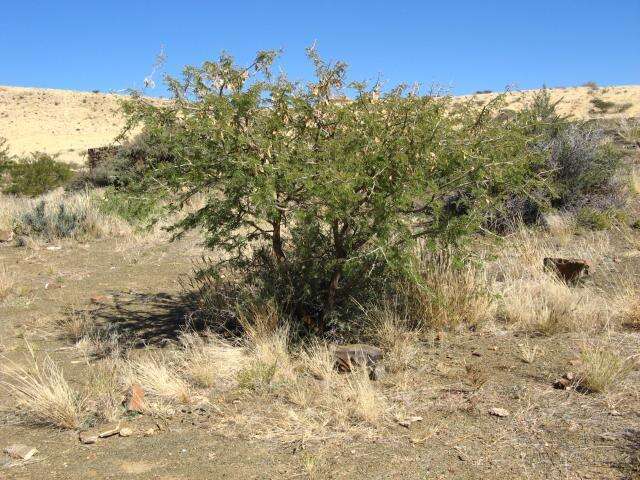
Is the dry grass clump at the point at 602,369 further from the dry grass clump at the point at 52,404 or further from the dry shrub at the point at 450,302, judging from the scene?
the dry grass clump at the point at 52,404

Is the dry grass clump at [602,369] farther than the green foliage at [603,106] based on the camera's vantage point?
No

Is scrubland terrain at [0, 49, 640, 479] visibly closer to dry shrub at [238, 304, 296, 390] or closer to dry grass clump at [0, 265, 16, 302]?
dry shrub at [238, 304, 296, 390]

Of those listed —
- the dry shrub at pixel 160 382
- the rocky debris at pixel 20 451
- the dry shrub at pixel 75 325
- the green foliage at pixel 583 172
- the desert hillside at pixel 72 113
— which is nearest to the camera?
the rocky debris at pixel 20 451

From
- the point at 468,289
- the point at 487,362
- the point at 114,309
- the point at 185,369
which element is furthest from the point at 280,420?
the point at 114,309

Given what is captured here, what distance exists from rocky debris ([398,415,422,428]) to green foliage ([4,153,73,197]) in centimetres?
1783

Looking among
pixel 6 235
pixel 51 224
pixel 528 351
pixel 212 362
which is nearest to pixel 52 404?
pixel 212 362

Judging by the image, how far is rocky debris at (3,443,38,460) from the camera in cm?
470

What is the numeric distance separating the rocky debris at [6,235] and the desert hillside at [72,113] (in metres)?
28.3

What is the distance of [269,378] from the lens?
572 cm

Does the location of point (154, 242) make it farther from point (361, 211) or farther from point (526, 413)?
point (526, 413)

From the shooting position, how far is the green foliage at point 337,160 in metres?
5.83

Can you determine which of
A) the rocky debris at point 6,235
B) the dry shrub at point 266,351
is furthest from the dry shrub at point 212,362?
the rocky debris at point 6,235

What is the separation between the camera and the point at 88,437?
194 inches

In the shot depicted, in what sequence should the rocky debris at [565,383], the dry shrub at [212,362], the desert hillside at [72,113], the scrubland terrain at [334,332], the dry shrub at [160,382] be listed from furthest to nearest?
the desert hillside at [72,113]
the dry shrub at [212,362]
the dry shrub at [160,382]
the rocky debris at [565,383]
the scrubland terrain at [334,332]
